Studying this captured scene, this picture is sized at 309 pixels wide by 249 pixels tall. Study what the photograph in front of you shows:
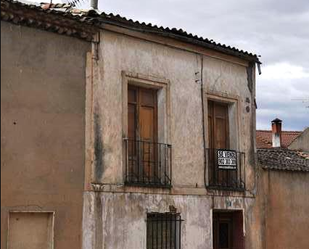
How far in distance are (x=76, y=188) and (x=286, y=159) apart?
7822 millimetres

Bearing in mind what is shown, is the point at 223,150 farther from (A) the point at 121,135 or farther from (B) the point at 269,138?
(B) the point at 269,138

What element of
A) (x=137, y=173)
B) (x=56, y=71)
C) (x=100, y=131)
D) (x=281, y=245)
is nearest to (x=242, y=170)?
(x=281, y=245)

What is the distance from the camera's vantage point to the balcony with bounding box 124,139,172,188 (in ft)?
40.9

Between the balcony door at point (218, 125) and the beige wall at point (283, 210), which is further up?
the balcony door at point (218, 125)

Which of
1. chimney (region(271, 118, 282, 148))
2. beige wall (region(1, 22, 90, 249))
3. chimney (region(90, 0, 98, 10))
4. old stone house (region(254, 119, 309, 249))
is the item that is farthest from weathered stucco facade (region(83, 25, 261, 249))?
chimney (region(271, 118, 282, 148))


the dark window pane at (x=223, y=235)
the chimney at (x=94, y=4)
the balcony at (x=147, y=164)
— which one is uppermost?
the chimney at (x=94, y=4)

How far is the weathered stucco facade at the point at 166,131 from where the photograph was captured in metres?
11.7

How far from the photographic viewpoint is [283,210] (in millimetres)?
16125

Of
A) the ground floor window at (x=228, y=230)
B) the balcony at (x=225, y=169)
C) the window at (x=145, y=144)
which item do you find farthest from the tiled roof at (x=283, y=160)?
the window at (x=145, y=144)

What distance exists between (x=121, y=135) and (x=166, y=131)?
1308mm

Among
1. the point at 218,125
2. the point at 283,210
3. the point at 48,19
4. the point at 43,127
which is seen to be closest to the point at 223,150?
the point at 218,125

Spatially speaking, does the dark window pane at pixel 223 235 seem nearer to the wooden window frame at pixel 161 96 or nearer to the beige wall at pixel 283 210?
the beige wall at pixel 283 210

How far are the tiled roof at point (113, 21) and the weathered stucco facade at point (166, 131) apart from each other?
0.14 meters

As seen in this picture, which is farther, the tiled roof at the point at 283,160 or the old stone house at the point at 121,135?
the tiled roof at the point at 283,160
